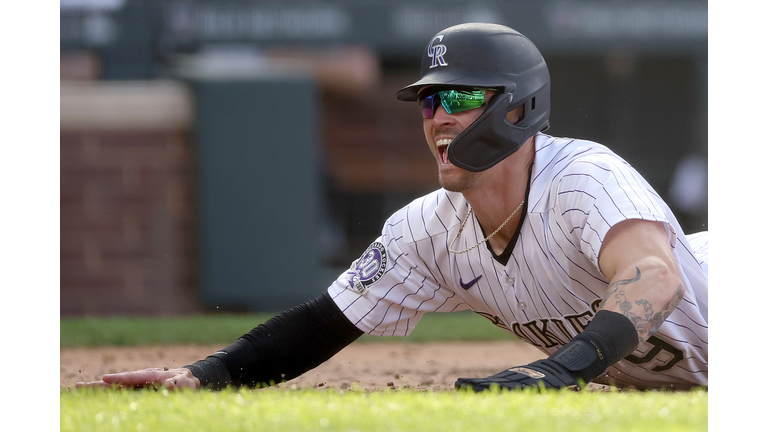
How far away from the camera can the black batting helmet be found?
246 centimetres

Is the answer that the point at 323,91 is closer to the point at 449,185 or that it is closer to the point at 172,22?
the point at 172,22

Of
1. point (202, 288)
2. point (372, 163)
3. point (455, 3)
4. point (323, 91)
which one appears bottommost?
point (202, 288)

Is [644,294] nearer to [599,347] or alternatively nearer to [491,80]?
[599,347]

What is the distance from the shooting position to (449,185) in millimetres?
2490

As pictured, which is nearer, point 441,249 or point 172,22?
point 441,249

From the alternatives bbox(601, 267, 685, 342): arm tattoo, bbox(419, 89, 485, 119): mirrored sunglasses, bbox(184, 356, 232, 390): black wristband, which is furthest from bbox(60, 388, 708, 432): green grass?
bbox(419, 89, 485, 119): mirrored sunglasses

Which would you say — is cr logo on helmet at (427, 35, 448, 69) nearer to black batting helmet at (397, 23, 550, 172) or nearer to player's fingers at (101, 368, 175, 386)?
black batting helmet at (397, 23, 550, 172)

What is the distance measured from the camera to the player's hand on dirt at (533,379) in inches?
74.9

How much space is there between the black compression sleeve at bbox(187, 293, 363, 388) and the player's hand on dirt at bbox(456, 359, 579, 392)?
2.92 feet

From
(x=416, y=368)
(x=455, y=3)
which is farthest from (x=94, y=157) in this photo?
(x=416, y=368)

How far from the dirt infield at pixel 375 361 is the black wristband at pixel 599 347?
148 cm

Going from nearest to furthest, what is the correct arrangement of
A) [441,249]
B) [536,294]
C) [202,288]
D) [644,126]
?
[536,294] < [441,249] < [202,288] < [644,126]

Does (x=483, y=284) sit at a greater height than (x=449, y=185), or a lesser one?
lesser

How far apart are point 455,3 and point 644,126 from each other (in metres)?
3.88
